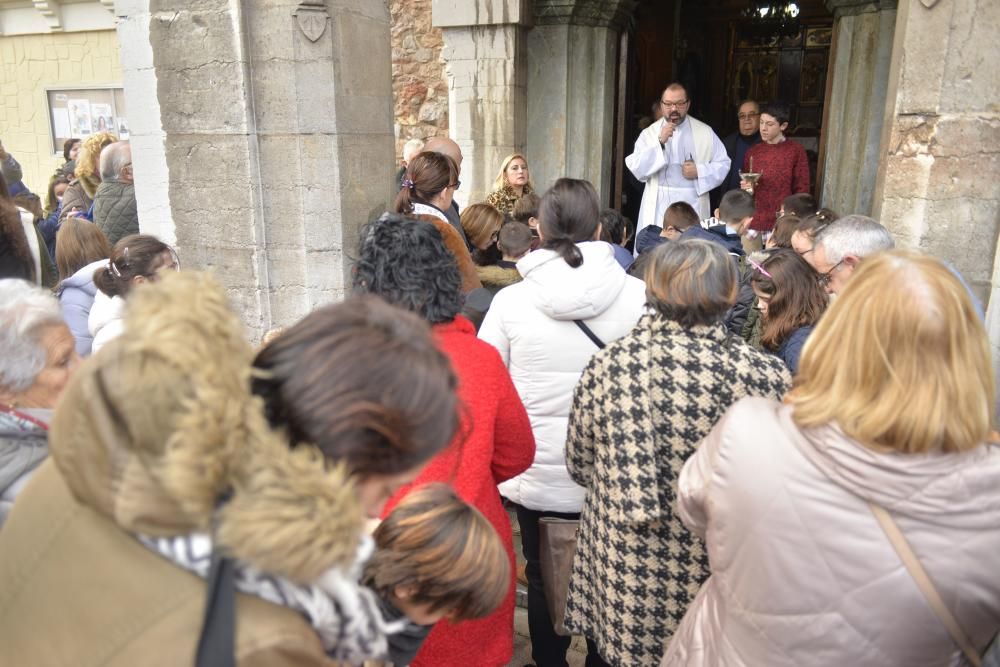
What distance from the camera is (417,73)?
24.0 feet

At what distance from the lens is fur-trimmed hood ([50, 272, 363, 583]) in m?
0.72

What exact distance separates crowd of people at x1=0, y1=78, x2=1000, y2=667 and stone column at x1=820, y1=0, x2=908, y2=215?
393 cm

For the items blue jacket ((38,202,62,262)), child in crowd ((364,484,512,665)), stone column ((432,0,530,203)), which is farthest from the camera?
stone column ((432,0,530,203))

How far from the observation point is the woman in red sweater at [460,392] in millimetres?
1732

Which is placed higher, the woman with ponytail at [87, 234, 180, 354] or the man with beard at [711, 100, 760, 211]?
the man with beard at [711, 100, 760, 211]

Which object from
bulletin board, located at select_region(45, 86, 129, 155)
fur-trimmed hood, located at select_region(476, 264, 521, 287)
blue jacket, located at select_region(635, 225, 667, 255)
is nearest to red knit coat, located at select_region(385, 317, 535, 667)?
fur-trimmed hood, located at select_region(476, 264, 521, 287)

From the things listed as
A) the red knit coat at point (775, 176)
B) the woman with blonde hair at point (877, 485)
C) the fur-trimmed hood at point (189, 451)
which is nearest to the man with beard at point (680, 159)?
the red knit coat at point (775, 176)

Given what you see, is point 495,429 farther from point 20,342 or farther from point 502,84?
point 502,84

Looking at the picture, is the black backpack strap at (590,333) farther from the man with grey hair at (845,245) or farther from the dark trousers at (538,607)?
the man with grey hair at (845,245)

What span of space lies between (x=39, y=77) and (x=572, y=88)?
785 centimetres

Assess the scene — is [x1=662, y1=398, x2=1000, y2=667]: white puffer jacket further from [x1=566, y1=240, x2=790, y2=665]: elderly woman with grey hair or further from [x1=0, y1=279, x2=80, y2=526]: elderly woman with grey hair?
[x1=0, y1=279, x2=80, y2=526]: elderly woman with grey hair

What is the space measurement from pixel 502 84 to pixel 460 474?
509 centimetres

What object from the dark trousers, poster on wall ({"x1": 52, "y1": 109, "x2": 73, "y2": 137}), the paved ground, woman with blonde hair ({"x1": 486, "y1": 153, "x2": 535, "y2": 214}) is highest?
poster on wall ({"x1": 52, "y1": 109, "x2": 73, "y2": 137})

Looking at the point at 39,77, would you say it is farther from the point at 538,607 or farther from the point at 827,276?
the point at 827,276
